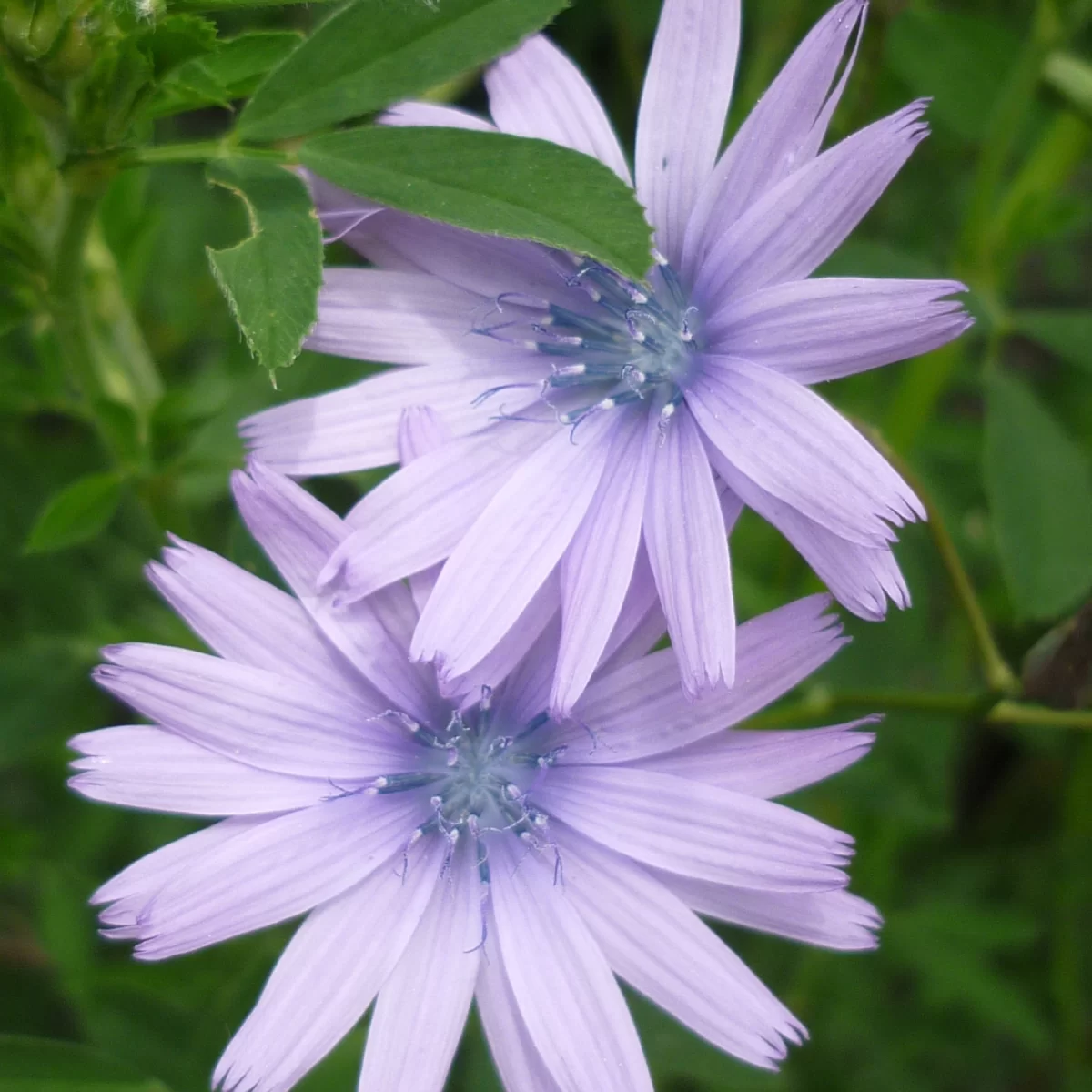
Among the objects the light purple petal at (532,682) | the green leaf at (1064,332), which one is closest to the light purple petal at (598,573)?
the light purple petal at (532,682)

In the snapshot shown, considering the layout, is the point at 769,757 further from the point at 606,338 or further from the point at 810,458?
the point at 606,338

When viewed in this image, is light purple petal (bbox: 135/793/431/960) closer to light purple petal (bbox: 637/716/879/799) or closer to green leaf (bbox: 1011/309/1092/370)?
light purple petal (bbox: 637/716/879/799)

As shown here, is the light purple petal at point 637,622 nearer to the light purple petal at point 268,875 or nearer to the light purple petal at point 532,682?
the light purple petal at point 532,682

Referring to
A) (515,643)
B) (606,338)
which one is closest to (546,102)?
(606,338)

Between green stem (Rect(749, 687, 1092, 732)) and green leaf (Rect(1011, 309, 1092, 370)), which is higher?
green leaf (Rect(1011, 309, 1092, 370))

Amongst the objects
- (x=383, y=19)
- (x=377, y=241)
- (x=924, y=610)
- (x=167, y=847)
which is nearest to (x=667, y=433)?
(x=377, y=241)

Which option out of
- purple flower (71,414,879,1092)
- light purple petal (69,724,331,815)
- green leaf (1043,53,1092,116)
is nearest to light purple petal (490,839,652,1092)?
purple flower (71,414,879,1092)
